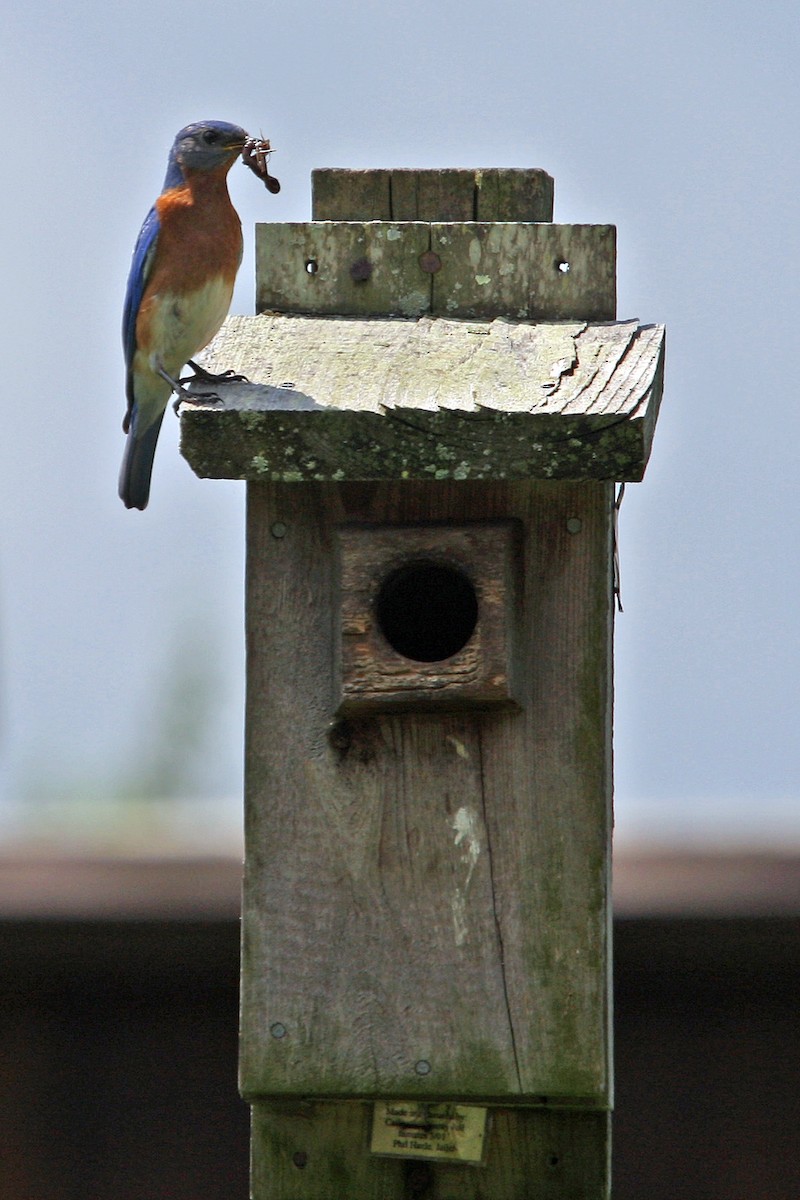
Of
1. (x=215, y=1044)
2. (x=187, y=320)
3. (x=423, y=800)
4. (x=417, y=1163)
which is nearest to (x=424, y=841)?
(x=423, y=800)

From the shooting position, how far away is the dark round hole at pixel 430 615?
309 centimetres

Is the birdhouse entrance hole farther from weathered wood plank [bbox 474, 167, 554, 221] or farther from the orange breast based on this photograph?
the orange breast

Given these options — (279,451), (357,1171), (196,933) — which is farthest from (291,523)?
(196,933)

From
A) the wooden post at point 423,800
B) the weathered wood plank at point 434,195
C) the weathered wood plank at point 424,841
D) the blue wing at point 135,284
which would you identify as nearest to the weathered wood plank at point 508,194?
the weathered wood plank at point 434,195

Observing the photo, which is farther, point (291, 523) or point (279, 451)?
point (291, 523)

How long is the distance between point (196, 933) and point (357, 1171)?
133cm

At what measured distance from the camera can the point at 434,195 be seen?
3406 millimetres

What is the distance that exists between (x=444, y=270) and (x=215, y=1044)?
193 centimetres

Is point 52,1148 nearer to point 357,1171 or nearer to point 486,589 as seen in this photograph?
point 357,1171

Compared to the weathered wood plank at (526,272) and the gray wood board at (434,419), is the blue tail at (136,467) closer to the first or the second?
the weathered wood plank at (526,272)

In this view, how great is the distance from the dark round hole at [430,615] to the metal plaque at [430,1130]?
2.36 feet

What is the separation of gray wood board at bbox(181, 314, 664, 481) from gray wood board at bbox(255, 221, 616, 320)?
290mm

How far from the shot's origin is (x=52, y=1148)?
4.25m

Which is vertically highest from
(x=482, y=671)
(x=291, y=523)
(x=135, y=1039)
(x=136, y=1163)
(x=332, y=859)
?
(x=291, y=523)
